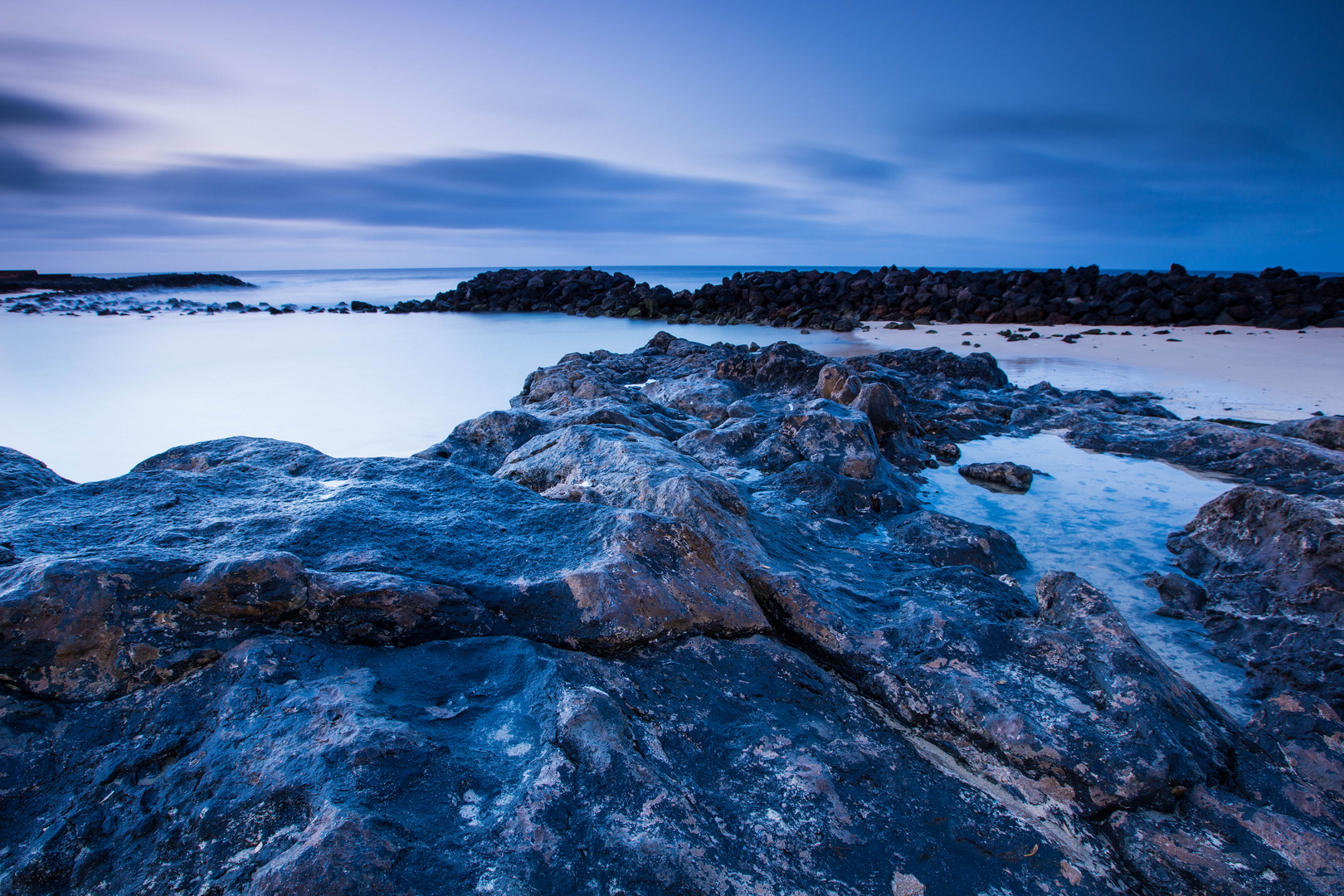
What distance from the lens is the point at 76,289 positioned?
32562 mm

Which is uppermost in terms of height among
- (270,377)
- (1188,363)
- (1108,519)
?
(1188,363)

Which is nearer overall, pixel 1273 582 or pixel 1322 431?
pixel 1273 582

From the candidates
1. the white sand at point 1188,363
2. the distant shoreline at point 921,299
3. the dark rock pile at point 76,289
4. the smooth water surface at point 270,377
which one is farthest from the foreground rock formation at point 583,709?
the dark rock pile at point 76,289

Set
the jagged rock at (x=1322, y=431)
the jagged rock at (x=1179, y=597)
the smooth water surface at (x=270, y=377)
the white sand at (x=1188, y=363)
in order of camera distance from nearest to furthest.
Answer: the jagged rock at (x=1179, y=597) → the jagged rock at (x=1322, y=431) → the smooth water surface at (x=270, y=377) → the white sand at (x=1188, y=363)

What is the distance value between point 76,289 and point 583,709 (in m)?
44.5

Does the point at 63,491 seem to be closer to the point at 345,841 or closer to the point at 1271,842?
the point at 345,841

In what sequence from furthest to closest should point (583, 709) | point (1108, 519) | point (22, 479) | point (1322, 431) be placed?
point (1322, 431)
point (1108, 519)
point (22, 479)
point (583, 709)

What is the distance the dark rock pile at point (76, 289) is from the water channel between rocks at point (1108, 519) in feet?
85.8

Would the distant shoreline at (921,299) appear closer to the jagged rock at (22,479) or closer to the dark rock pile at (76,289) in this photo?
the dark rock pile at (76,289)

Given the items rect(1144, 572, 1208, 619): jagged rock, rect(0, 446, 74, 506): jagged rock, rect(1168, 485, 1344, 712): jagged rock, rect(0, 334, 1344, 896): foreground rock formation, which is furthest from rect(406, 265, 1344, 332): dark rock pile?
rect(0, 446, 74, 506): jagged rock

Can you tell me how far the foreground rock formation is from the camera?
1188 millimetres

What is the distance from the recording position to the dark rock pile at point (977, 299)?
13906 millimetres

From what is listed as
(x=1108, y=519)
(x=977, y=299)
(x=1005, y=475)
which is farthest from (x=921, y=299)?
(x=1108, y=519)

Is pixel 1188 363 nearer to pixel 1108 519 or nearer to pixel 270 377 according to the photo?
pixel 1108 519
